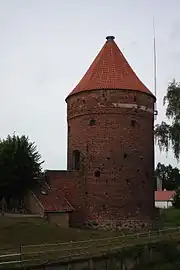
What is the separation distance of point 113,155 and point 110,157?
0.79 ft

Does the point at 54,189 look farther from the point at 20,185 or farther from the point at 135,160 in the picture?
the point at 135,160

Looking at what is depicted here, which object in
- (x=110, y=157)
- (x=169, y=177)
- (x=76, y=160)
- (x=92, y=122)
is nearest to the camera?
(x=110, y=157)

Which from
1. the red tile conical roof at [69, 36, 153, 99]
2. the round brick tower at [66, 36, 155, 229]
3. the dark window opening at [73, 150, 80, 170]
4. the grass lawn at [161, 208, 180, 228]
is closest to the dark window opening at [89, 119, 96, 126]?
the round brick tower at [66, 36, 155, 229]

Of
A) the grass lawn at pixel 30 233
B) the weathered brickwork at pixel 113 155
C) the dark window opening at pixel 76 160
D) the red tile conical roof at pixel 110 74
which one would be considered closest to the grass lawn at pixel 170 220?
the weathered brickwork at pixel 113 155

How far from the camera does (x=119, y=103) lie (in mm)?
32781

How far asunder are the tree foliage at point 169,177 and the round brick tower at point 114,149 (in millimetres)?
62042

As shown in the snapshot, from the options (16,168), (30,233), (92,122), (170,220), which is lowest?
(170,220)

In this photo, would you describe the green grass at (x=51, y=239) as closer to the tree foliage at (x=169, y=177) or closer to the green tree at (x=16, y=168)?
the green tree at (x=16, y=168)

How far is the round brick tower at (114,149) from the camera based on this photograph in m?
32.2

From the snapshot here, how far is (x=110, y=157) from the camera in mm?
32281

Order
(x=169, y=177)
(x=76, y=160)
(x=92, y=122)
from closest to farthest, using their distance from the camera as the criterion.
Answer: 1. (x=92, y=122)
2. (x=76, y=160)
3. (x=169, y=177)

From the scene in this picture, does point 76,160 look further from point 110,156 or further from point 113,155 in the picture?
point 113,155

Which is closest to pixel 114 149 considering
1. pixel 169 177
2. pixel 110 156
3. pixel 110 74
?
pixel 110 156

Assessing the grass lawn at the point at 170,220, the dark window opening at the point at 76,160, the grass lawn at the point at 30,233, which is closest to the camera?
the grass lawn at the point at 30,233
